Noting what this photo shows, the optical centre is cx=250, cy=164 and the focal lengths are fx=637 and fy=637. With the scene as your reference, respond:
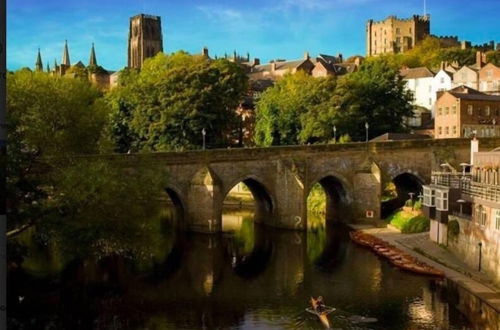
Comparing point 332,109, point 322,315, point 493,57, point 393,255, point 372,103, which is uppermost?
point 493,57

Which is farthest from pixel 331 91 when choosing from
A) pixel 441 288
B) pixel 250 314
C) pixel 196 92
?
pixel 250 314

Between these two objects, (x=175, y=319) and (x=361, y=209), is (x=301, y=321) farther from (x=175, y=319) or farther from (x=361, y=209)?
(x=361, y=209)

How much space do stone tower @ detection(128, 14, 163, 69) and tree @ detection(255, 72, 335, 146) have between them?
73978 millimetres

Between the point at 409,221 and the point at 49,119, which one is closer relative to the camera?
the point at 49,119

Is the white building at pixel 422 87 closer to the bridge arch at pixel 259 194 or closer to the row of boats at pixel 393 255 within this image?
the bridge arch at pixel 259 194

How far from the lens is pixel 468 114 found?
7725 centimetres

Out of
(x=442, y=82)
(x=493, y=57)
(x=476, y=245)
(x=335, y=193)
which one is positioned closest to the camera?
(x=476, y=245)

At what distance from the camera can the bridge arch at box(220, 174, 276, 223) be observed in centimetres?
5631

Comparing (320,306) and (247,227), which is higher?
(247,227)

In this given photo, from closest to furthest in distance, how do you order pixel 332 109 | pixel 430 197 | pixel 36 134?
pixel 36 134 → pixel 430 197 → pixel 332 109

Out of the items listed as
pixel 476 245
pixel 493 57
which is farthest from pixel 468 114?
pixel 493 57

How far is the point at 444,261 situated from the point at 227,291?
1462 cm

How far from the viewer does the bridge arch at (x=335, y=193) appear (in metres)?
60.2

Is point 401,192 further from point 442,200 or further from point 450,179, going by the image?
point 442,200
